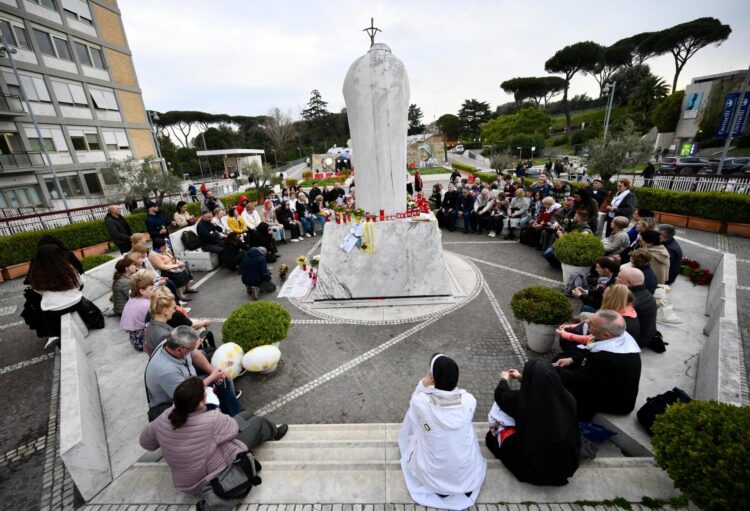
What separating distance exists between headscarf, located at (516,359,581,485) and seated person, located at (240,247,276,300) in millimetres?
6647

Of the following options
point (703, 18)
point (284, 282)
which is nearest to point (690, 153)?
point (703, 18)

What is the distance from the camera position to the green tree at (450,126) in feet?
259

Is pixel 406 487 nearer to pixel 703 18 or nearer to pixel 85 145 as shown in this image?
pixel 85 145

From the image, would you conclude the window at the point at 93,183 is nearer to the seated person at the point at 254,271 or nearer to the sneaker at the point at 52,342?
the sneaker at the point at 52,342

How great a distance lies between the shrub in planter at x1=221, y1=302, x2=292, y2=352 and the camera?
5.14 m

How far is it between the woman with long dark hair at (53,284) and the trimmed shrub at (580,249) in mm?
9802

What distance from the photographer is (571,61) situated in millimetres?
60656

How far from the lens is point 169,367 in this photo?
11.2ft

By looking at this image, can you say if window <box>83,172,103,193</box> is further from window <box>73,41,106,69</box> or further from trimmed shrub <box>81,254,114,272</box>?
trimmed shrub <box>81,254,114,272</box>

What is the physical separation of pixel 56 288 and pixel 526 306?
803 cm

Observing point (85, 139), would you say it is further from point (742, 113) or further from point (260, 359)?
point (742, 113)

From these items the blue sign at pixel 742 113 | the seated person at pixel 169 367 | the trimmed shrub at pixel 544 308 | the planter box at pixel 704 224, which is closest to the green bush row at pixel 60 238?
the seated person at pixel 169 367

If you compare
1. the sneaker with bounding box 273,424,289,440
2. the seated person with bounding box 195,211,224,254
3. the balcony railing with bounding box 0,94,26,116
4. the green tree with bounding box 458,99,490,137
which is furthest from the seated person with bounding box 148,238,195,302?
the green tree with bounding box 458,99,490,137

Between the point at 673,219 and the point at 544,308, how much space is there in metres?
12.1
